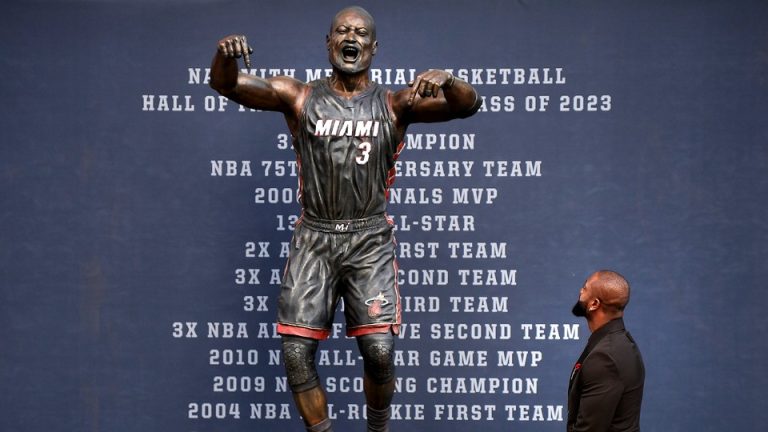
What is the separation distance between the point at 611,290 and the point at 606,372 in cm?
32

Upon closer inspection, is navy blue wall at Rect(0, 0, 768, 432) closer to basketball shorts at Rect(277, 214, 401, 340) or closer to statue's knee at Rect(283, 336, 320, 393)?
basketball shorts at Rect(277, 214, 401, 340)

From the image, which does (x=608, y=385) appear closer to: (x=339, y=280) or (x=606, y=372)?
(x=606, y=372)

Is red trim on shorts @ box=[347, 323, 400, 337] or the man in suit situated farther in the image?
red trim on shorts @ box=[347, 323, 400, 337]

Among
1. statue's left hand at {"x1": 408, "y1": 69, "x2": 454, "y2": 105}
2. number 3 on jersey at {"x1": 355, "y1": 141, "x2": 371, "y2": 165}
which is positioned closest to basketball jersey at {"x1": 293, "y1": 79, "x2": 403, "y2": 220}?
number 3 on jersey at {"x1": 355, "y1": 141, "x2": 371, "y2": 165}

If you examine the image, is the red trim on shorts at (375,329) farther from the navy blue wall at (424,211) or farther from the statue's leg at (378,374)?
the navy blue wall at (424,211)

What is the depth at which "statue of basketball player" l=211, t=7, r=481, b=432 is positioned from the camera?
423 cm

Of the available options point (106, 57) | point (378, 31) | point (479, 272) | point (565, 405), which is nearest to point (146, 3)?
point (106, 57)

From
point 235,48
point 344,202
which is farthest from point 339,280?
point 235,48

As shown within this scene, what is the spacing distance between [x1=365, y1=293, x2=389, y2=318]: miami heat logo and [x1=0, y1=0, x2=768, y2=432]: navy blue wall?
1254 millimetres

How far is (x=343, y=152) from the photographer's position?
14.1 ft

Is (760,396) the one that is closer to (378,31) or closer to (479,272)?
(479,272)

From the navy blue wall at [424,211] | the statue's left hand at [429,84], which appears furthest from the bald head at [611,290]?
the navy blue wall at [424,211]

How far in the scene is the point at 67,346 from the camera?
5504 millimetres

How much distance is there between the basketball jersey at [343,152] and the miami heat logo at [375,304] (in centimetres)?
35
